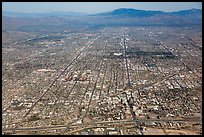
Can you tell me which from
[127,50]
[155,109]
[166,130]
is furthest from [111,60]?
[166,130]

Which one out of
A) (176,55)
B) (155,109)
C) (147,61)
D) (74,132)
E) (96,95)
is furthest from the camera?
(176,55)

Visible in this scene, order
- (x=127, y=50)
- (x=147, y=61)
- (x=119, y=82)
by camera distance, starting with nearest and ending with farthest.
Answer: (x=119, y=82) → (x=147, y=61) → (x=127, y=50)

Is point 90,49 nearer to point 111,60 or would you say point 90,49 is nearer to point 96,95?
point 111,60

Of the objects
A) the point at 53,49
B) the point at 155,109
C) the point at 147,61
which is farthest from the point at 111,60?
the point at 155,109

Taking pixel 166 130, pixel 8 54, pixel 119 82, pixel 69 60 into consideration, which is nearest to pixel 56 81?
pixel 119 82

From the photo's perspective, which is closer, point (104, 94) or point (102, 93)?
point (104, 94)

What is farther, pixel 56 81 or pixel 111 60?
pixel 111 60

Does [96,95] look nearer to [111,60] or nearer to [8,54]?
[111,60]

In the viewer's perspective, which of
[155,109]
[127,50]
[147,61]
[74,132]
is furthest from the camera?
[127,50]

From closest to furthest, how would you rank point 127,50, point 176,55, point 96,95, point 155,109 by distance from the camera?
point 155,109, point 96,95, point 176,55, point 127,50

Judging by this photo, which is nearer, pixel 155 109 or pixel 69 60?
pixel 155 109
